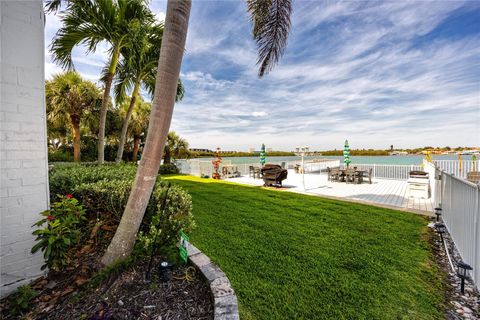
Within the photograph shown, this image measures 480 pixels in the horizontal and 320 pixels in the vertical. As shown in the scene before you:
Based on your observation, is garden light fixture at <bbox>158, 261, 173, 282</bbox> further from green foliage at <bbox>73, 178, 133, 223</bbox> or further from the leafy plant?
green foliage at <bbox>73, 178, 133, 223</bbox>

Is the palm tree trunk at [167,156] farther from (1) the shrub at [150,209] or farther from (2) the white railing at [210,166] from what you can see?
(1) the shrub at [150,209]

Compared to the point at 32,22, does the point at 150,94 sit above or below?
above

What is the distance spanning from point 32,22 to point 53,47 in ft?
19.3

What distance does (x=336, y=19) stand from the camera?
25.1 feet

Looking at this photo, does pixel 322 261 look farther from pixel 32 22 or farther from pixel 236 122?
pixel 236 122

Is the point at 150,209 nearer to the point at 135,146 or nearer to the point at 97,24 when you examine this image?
the point at 97,24

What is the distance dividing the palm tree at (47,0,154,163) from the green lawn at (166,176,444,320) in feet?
19.6

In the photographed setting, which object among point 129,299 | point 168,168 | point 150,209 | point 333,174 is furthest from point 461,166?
point 168,168

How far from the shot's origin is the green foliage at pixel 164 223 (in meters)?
2.27

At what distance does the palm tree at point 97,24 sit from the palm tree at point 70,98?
22.2ft

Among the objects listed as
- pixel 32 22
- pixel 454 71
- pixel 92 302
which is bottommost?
pixel 92 302

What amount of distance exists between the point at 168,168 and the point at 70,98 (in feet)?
26.5

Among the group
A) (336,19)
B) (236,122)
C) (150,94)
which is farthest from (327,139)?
(150,94)

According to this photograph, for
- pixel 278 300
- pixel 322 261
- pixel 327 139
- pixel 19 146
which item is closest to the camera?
pixel 19 146
